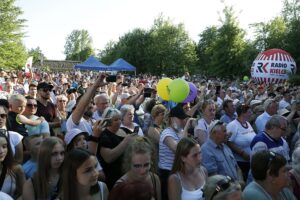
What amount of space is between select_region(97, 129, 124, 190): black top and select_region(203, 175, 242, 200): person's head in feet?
5.69

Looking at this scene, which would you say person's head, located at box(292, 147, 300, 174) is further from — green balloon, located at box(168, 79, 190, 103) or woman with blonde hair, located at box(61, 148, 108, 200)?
green balloon, located at box(168, 79, 190, 103)

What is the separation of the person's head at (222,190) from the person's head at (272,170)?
638mm

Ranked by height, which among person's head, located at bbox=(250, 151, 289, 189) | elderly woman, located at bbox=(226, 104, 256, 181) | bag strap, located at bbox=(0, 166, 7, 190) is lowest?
elderly woman, located at bbox=(226, 104, 256, 181)

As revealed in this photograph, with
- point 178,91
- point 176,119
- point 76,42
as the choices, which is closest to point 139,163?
point 176,119

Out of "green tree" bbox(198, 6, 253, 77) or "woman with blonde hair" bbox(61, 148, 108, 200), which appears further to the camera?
"green tree" bbox(198, 6, 253, 77)

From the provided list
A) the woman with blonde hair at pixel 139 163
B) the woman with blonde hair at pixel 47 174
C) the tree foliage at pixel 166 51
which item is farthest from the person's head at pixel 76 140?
the tree foliage at pixel 166 51

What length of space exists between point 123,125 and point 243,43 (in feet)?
92.1

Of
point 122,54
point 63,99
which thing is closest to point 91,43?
point 122,54

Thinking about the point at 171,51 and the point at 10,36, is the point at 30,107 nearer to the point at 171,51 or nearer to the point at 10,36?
the point at 10,36

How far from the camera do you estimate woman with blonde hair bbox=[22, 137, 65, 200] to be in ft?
10.1

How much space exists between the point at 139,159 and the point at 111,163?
1.10m

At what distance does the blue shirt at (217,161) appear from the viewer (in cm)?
422

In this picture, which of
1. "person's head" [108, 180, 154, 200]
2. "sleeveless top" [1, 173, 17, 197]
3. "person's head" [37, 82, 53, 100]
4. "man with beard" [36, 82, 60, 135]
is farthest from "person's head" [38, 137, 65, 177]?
"person's head" [37, 82, 53, 100]

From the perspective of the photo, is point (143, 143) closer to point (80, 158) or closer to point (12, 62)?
point (80, 158)
